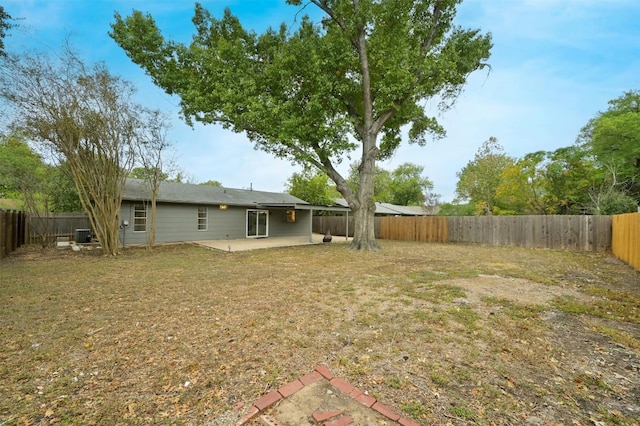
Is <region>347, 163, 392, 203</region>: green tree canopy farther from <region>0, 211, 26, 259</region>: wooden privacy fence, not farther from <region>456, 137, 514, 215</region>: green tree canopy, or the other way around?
<region>0, 211, 26, 259</region>: wooden privacy fence

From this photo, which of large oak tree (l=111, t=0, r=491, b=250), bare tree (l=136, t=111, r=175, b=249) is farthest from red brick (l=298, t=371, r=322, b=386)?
bare tree (l=136, t=111, r=175, b=249)

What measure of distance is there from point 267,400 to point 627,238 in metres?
10.9

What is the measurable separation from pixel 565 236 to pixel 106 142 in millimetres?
17744

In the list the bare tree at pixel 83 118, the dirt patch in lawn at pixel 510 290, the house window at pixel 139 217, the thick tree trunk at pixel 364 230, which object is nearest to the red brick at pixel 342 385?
the dirt patch in lawn at pixel 510 290

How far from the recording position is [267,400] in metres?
2.14

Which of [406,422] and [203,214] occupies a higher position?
[203,214]

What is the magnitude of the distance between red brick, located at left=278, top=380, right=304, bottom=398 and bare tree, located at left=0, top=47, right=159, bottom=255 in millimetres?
10233

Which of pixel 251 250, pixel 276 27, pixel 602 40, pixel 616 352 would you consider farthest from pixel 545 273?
pixel 276 27

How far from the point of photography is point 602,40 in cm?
947

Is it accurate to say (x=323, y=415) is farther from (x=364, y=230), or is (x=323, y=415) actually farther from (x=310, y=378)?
(x=364, y=230)

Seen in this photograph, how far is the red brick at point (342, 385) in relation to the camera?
89.9 inches

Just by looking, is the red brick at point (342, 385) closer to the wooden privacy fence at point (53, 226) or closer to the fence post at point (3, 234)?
the fence post at point (3, 234)

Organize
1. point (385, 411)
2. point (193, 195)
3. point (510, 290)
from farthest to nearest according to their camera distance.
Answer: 1. point (193, 195)
2. point (510, 290)
3. point (385, 411)

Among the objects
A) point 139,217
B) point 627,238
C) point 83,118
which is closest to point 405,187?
point 627,238
